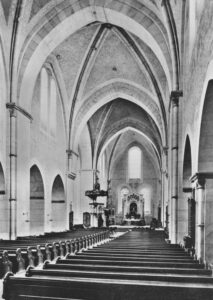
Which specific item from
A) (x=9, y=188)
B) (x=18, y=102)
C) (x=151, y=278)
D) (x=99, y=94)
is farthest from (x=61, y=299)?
(x=99, y=94)

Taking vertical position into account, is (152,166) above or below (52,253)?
above

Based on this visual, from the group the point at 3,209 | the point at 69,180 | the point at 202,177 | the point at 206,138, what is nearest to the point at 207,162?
the point at 202,177

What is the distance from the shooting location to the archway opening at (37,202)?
20922mm

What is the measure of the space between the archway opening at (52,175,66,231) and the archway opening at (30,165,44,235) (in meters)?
3.46

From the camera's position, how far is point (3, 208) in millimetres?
15859

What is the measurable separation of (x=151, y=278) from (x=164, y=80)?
1923cm

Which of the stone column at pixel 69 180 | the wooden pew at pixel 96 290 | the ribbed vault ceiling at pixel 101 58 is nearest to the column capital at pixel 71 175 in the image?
the stone column at pixel 69 180

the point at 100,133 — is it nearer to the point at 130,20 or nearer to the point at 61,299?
the point at 130,20

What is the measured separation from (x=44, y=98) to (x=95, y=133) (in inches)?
447

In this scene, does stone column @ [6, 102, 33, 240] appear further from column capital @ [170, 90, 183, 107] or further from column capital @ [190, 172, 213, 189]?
column capital @ [190, 172, 213, 189]

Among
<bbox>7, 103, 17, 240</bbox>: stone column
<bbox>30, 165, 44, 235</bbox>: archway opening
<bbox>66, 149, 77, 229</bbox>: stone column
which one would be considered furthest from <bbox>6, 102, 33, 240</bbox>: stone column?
<bbox>66, 149, 77, 229</bbox>: stone column

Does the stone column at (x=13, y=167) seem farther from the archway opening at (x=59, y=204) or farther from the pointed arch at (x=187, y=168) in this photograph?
the archway opening at (x=59, y=204)

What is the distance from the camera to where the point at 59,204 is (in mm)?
25359

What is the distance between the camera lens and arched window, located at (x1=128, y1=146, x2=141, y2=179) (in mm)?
45156
